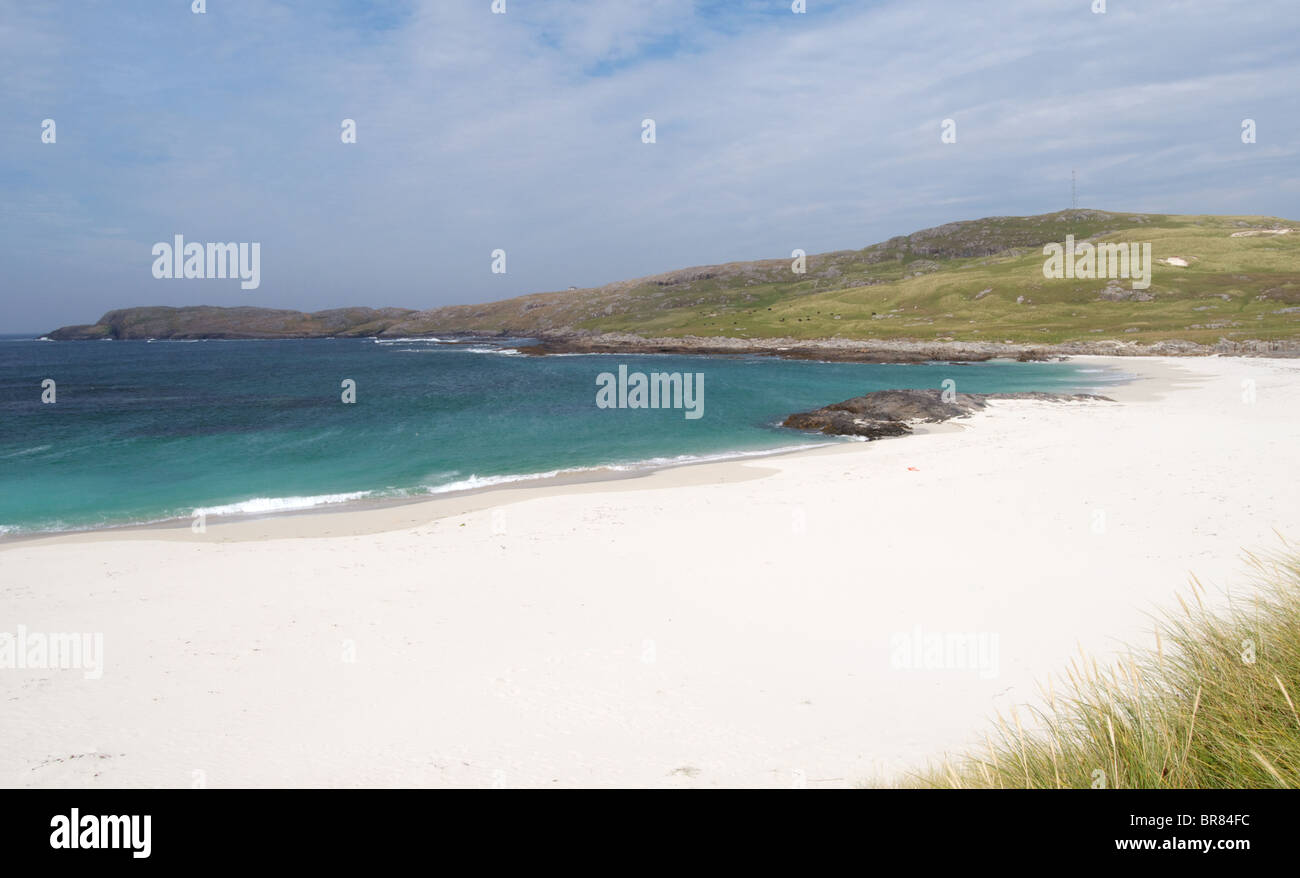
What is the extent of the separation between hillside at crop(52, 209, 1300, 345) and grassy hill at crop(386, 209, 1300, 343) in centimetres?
27

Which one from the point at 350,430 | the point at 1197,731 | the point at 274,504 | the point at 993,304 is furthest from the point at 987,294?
the point at 1197,731

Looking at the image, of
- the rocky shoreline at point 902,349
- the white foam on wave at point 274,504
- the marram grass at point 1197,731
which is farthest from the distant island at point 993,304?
the marram grass at point 1197,731

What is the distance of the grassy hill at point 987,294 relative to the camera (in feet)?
271

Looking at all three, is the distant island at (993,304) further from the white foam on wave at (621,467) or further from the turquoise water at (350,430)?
the white foam on wave at (621,467)

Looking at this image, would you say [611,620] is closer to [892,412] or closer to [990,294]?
[892,412]

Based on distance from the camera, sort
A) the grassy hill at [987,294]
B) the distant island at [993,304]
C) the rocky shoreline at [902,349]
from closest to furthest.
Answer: the rocky shoreline at [902,349], the distant island at [993,304], the grassy hill at [987,294]

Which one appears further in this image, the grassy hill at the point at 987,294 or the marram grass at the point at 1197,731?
the grassy hill at the point at 987,294

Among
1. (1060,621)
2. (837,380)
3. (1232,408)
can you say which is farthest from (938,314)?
(1060,621)

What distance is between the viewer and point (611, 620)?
37.7 ft

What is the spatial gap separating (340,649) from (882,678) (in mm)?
7680

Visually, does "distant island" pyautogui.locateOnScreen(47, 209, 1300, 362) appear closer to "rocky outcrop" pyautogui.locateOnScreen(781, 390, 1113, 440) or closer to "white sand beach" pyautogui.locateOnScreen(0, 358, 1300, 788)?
"rocky outcrop" pyautogui.locateOnScreen(781, 390, 1113, 440)

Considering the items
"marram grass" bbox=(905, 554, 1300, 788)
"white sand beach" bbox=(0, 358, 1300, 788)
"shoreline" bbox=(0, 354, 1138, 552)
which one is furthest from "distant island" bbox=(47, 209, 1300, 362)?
"marram grass" bbox=(905, 554, 1300, 788)

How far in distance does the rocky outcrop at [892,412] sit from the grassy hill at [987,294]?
142ft

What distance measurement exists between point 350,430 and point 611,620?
101ft
